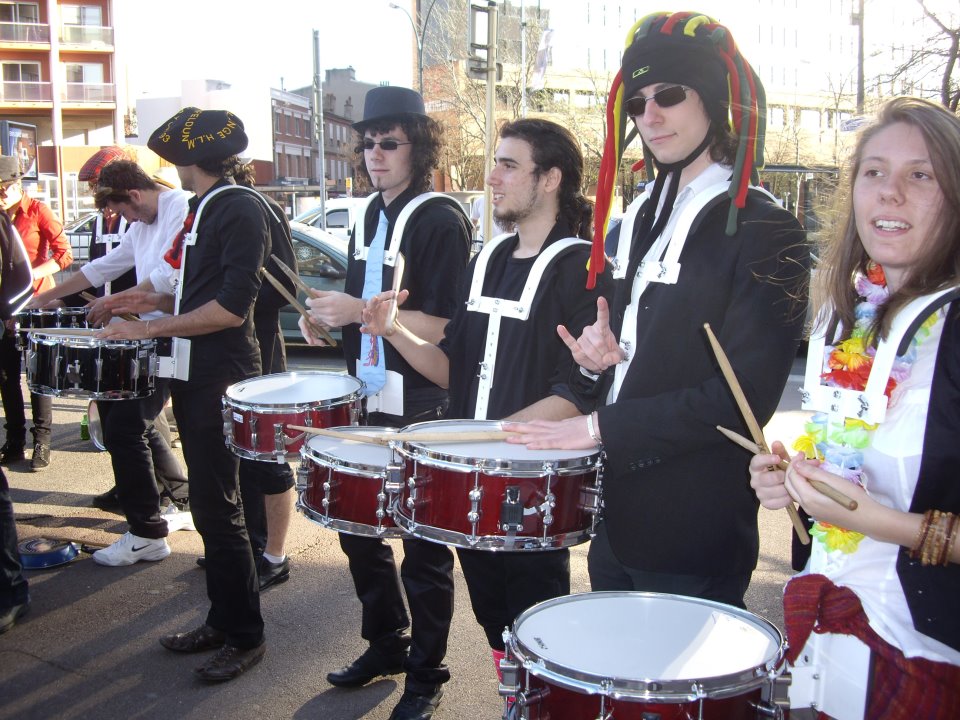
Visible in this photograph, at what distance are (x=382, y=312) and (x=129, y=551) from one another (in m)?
2.66

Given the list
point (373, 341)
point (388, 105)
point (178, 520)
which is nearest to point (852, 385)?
point (373, 341)

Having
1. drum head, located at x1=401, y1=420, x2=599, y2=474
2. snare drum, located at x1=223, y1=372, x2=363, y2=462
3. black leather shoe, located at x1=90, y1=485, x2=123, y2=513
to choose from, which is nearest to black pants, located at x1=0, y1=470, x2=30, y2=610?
snare drum, located at x1=223, y1=372, x2=363, y2=462

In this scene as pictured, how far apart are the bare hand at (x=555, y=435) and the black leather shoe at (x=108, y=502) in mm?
4111

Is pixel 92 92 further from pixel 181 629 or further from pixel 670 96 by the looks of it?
pixel 670 96

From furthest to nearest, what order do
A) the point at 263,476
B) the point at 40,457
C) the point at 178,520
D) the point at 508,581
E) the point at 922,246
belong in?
the point at 40,457, the point at 178,520, the point at 263,476, the point at 508,581, the point at 922,246

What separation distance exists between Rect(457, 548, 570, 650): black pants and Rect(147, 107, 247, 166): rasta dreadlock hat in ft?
7.01

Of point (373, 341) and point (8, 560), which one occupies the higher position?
point (373, 341)

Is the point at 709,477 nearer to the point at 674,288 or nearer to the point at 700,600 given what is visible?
the point at 700,600

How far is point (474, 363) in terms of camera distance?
2934 mm

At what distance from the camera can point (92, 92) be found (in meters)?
45.4

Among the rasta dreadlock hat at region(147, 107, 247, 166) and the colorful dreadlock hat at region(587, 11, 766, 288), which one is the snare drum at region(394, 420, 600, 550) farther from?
the rasta dreadlock hat at region(147, 107, 247, 166)

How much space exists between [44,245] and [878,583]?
739cm

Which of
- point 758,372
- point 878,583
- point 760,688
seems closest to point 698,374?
point 758,372

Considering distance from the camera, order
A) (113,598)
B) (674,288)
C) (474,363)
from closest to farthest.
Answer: (674,288)
(474,363)
(113,598)
